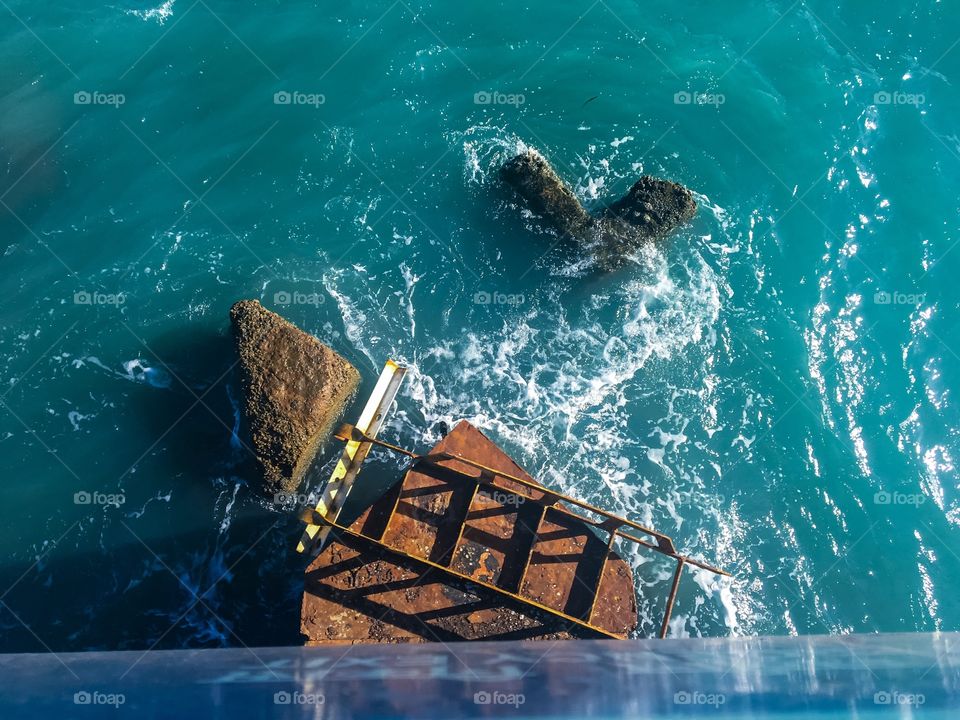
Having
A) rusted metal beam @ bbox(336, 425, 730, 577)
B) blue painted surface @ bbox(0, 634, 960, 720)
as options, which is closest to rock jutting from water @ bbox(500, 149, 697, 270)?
rusted metal beam @ bbox(336, 425, 730, 577)

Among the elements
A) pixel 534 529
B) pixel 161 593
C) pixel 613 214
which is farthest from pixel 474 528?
pixel 613 214

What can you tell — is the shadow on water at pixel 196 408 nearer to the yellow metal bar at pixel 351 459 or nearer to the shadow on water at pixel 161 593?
the shadow on water at pixel 161 593

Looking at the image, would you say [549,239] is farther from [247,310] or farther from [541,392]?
[247,310]

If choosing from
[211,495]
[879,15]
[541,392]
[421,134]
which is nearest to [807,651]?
[541,392]

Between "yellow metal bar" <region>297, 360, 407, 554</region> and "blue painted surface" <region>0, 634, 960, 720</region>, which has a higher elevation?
"yellow metal bar" <region>297, 360, 407, 554</region>

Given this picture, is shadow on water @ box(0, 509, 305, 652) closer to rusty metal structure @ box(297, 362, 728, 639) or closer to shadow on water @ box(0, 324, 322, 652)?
shadow on water @ box(0, 324, 322, 652)

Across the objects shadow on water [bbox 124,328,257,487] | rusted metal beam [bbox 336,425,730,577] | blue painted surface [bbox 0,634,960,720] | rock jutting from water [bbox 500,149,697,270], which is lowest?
blue painted surface [bbox 0,634,960,720]
